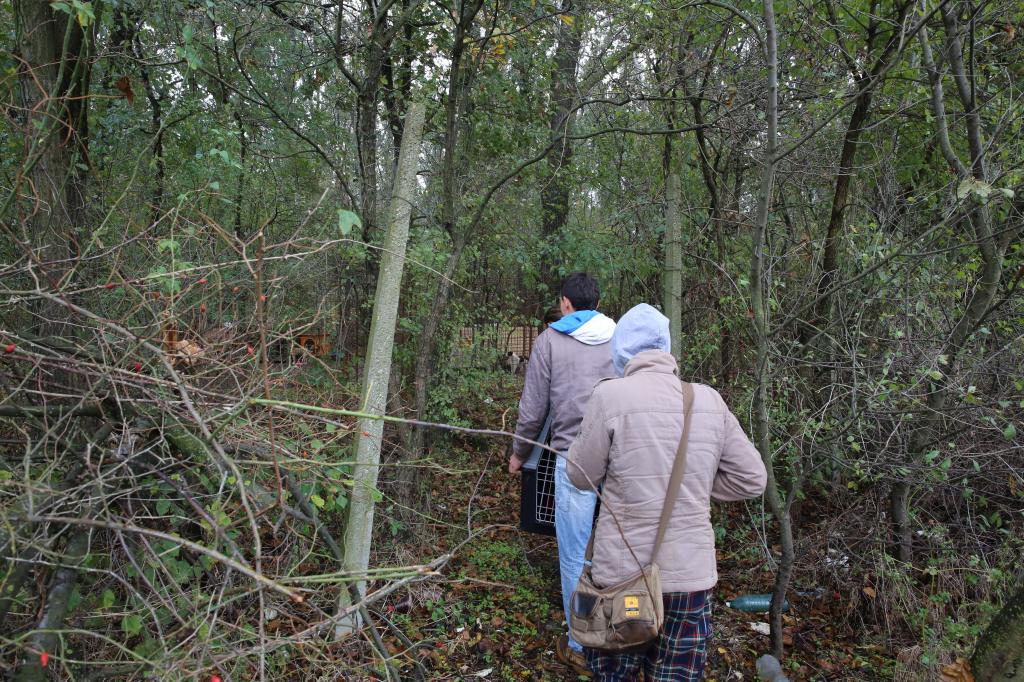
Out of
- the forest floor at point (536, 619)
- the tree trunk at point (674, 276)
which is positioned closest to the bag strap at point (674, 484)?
the forest floor at point (536, 619)

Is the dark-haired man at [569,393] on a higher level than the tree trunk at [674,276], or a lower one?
lower

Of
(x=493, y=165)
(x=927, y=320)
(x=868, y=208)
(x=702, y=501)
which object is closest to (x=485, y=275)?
(x=493, y=165)

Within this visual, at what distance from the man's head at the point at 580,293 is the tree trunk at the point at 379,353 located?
43.3 inches

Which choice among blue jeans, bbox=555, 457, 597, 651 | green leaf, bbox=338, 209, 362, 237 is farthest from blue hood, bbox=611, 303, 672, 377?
green leaf, bbox=338, 209, 362, 237

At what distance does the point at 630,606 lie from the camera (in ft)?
7.95

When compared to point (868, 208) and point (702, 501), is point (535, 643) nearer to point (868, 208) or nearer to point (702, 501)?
point (702, 501)

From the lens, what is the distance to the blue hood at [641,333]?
2.72 metres

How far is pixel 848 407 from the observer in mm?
3875

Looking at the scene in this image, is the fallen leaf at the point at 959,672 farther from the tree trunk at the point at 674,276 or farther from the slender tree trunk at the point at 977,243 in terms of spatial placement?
the tree trunk at the point at 674,276

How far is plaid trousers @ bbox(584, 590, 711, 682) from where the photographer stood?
2539mm

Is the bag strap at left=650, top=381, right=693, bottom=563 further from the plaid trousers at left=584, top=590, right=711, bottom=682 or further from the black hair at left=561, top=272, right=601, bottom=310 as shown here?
the black hair at left=561, top=272, right=601, bottom=310

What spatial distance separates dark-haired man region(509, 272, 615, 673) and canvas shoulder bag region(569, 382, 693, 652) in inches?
40.5

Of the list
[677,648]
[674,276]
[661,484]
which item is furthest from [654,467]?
[674,276]

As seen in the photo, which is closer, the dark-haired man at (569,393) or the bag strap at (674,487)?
the bag strap at (674,487)
